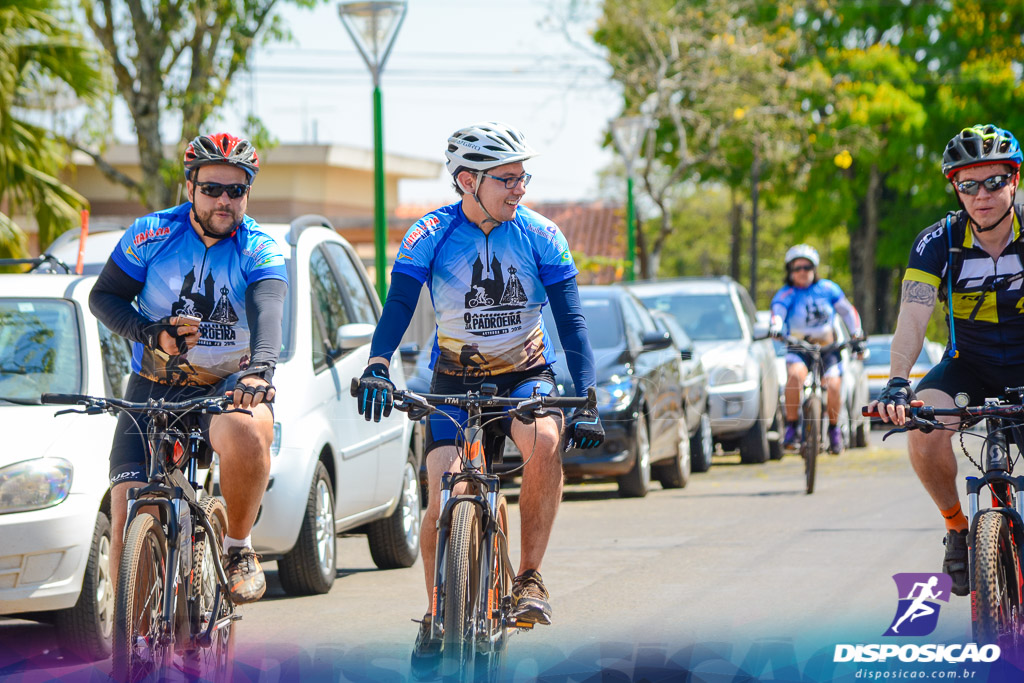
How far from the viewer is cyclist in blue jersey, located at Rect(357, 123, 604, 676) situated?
18.0 feet

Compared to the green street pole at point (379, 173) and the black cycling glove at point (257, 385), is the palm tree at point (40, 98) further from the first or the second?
the black cycling glove at point (257, 385)

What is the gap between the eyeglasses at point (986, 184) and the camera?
18.0 feet

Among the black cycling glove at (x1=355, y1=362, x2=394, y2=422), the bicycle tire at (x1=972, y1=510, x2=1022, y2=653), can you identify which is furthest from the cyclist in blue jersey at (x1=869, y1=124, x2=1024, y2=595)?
the black cycling glove at (x1=355, y1=362, x2=394, y2=422)

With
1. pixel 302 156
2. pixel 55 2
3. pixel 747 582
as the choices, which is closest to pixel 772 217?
pixel 302 156

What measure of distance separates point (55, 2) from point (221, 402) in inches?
413

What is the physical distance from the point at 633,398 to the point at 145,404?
272 inches

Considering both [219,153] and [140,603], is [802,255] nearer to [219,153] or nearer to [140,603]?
[219,153]

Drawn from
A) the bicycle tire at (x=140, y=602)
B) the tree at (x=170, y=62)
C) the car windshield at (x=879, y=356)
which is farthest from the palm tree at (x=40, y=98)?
the car windshield at (x=879, y=356)

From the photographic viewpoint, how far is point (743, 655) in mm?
6328

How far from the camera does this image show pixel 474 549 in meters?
5.11

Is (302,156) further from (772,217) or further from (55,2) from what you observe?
(772,217)

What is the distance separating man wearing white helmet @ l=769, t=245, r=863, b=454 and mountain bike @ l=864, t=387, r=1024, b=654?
8.31 metres

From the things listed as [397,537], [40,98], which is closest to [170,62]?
[40,98]

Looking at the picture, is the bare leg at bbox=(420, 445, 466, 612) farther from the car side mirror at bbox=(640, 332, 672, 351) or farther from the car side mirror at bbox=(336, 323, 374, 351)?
the car side mirror at bbox=(640, 332, 672, 351)
